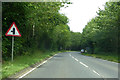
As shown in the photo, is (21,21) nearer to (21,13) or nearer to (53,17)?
(21,13)

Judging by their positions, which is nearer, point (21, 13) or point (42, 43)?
point (21, 13)

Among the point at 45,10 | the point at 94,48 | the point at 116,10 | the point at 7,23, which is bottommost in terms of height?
the point at 94,48

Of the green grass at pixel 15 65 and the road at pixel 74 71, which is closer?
the green grass at pixel 15 65

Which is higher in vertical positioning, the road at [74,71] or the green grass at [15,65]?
the green grass at [15,65]

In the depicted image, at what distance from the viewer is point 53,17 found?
1520 cm

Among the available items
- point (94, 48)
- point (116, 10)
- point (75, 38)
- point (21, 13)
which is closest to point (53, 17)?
point (21, 13)

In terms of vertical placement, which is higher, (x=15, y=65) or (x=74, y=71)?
(x=15, y=65)

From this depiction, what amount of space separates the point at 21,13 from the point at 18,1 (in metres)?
1.74

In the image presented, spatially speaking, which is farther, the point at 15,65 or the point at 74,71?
the point at 15,65

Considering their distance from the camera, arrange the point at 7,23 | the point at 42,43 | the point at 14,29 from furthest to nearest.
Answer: the point at 42,43, the point at 7,23, the point at 14,29

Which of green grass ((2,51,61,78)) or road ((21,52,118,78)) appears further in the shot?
road ((21,52,118,78))

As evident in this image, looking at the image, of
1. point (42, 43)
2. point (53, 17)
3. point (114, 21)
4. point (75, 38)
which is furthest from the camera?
point (75, 38)

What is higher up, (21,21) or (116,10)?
(116,10)

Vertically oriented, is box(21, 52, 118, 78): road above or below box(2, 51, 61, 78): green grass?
below
